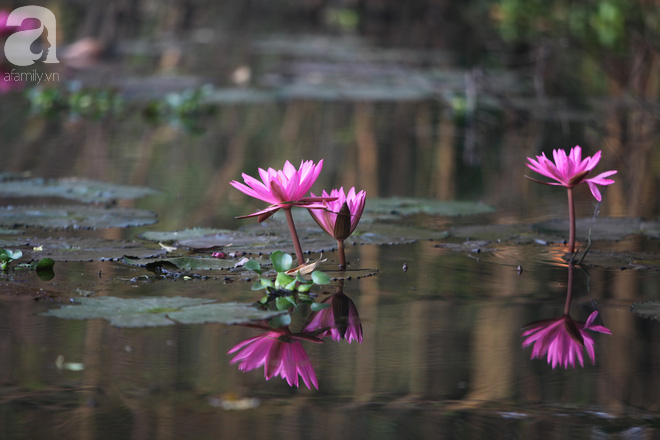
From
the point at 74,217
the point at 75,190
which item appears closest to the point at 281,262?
the point at 74,217

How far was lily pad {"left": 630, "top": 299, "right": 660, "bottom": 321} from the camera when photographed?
Answer: 178 cm

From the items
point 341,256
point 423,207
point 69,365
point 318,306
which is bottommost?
point 69,365

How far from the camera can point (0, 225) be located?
249 cm

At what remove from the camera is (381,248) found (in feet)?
7.88

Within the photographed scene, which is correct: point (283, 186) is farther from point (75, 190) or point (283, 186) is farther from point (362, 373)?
point (75, 190)

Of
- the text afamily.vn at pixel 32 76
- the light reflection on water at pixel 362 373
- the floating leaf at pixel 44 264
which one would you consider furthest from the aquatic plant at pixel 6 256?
the text afamily.vn at pixel 32 76

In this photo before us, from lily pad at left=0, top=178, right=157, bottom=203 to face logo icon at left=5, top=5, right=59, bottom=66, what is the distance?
17.7 feet

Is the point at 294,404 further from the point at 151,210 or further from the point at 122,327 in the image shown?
the point at 151,210

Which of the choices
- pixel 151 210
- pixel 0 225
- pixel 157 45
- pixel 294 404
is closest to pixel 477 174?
pixel 151 210

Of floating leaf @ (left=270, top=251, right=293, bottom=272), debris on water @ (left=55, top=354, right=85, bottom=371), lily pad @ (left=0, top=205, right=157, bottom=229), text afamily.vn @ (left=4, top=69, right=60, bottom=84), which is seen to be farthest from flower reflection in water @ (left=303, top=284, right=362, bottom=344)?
text afamily.vn @ (left=4, top=69, right=60, bottom=84)

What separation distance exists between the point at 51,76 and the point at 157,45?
3.58 metres

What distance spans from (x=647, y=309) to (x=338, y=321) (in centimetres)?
58

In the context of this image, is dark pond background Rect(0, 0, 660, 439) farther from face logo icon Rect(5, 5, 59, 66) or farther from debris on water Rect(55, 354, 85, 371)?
face logo icon Rect(5, 5, 59, 66)

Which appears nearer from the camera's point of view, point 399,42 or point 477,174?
point 477,174
